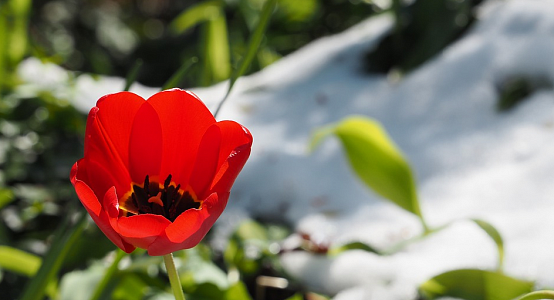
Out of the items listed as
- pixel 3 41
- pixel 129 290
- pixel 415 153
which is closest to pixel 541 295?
pixel 129 290

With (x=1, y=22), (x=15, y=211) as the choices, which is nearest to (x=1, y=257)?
(x=15, y=211)

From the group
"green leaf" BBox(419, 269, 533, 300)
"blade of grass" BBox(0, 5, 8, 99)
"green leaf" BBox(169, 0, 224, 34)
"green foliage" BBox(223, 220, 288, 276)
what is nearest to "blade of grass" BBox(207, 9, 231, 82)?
"green leaf" BBox(169, 0, 224, 34)

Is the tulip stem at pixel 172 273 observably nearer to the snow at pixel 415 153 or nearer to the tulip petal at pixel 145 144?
the tulip petal at pixel 145 144

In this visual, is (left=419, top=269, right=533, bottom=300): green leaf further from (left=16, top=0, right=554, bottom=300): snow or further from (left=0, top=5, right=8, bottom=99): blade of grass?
(left=0, top=5, right=8, bottom=99): blade of grass

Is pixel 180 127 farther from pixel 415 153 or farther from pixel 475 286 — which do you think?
pixel 415 153

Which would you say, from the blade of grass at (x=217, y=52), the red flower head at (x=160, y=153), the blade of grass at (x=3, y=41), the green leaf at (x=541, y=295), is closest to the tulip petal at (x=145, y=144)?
the red flower head at (x=160, y=153)

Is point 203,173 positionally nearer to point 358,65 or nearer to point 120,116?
point 120,116
